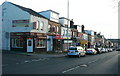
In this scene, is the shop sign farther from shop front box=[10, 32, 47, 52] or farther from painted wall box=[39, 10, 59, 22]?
painted wall box=[39, 10, 59, 22]

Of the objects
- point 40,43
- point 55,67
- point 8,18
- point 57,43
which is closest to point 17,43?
point 40,43

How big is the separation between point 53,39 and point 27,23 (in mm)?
8727

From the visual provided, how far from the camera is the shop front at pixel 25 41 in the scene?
2873 centimetres

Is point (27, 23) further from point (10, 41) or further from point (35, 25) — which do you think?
point (10, 41)

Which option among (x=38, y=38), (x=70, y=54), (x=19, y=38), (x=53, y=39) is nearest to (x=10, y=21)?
(x=19, y=38)

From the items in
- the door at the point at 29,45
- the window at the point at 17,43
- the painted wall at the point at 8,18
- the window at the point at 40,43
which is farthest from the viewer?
the window at the point at 40,43

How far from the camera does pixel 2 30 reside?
32125mm

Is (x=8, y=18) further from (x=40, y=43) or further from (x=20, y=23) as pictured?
(x=40, y=43)

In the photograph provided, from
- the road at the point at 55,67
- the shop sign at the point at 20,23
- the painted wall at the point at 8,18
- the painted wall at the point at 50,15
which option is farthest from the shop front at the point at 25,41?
the road at the point at 55,67

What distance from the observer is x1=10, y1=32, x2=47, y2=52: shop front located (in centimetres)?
2873

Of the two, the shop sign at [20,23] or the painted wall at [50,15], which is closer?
the shop sign at [20,23]

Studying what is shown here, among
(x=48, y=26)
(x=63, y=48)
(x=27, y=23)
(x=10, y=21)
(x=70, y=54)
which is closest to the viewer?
(x=70, y=54)

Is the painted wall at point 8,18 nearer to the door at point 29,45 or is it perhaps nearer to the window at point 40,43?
the door at point 29,45

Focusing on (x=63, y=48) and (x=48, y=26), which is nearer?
(x=48, y=26)
